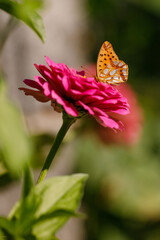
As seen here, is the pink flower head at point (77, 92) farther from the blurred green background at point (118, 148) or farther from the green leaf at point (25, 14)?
the blurred green background at point (118, 148)

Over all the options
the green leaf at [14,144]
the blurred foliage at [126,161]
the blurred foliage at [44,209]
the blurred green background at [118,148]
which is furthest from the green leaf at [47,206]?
the blurred foliage at [126,161]

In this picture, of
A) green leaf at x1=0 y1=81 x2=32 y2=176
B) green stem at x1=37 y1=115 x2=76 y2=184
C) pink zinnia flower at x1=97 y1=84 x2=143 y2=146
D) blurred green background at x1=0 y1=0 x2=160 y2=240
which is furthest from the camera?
blurred green background at x1=0 y1=0 x2=160 y2=240

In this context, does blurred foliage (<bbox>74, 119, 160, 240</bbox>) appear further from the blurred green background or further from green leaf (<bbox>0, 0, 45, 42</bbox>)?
green leaf (<bbox>0, 0, 45, 42</bbox>)

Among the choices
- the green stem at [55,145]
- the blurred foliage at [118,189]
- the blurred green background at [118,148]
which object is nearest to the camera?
the green stem at [55,145]

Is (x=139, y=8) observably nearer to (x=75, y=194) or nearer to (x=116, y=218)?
(x=116, y=218)

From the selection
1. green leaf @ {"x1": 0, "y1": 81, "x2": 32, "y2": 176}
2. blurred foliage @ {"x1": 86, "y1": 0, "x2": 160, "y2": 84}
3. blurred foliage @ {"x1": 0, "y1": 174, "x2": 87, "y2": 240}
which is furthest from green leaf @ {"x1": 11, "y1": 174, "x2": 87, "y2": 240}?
blurred foliage @ {"x1": 86, "y1": 0, "x2": 160, "y2": 84}

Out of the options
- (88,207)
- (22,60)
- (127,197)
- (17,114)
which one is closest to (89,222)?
(88,207)
